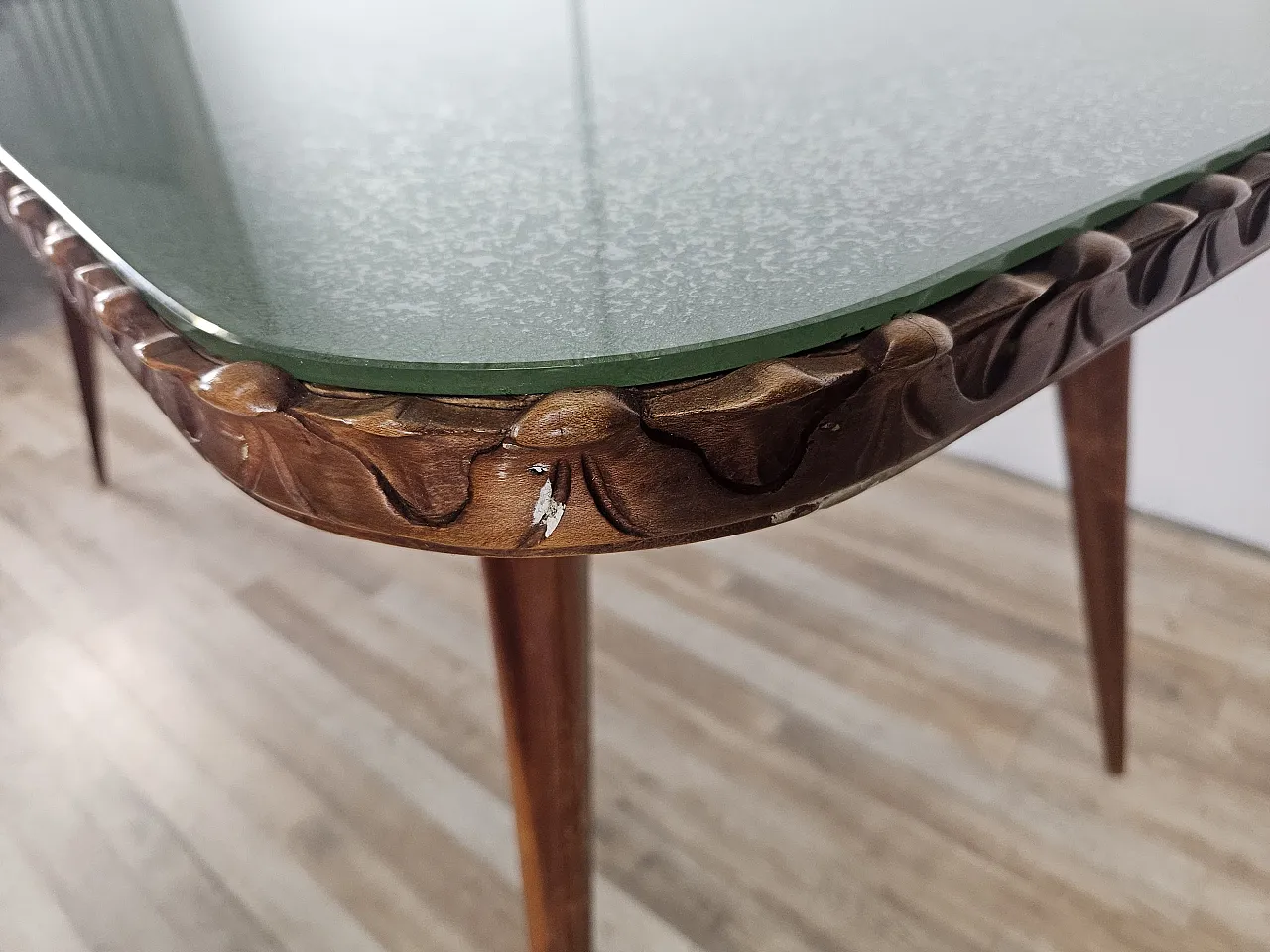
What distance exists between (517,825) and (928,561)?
67 centimetres

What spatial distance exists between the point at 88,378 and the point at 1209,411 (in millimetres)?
1239

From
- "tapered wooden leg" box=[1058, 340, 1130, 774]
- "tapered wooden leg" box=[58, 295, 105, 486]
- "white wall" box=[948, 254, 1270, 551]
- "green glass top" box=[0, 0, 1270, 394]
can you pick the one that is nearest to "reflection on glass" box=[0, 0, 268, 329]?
"green glass top" box=[0, 0, 1270, 394]

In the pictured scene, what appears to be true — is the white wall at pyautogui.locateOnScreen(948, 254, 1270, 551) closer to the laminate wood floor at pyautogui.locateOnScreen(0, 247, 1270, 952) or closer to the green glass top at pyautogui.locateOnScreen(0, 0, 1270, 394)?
the laminate wood floor at pyautogui.locateOnScreen(0, 247, 1270, 952)

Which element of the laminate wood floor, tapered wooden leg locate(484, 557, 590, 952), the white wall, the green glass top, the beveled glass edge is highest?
the green glass top

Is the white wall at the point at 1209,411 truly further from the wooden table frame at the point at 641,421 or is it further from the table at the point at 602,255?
the wooden table frame at the point at 641,421

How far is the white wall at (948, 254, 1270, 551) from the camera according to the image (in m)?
0.93

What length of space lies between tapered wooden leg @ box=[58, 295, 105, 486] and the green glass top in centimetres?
46

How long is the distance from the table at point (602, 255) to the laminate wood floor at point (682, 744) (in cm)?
30

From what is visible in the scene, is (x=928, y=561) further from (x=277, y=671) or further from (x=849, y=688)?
(x=277, y=671)

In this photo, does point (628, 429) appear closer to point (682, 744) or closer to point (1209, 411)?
point (682, 744)

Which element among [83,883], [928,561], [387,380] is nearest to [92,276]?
[387,380]

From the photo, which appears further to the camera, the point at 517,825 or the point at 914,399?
the point at 517,825

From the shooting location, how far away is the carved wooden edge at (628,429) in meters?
0.26

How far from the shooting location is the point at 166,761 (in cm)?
81
